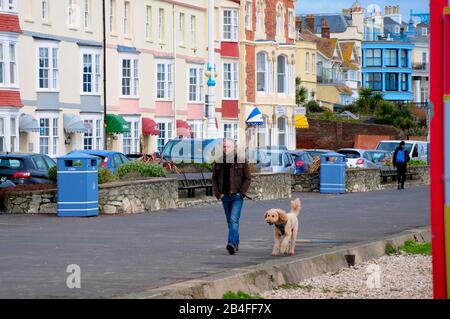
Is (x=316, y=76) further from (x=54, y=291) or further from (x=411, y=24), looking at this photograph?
(x=54, y=291)

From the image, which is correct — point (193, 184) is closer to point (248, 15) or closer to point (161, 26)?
point (161, 26)

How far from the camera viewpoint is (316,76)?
11869 centimetres

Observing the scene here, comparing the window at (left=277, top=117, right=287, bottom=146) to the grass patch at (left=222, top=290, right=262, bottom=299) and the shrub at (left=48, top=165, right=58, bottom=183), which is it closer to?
the shrub at (left=48, top=165, right=58, bottom=183)

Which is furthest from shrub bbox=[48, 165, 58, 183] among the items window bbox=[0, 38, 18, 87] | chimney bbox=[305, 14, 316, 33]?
chimney bbox=[305, 14, 316, 33]

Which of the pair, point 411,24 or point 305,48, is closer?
point 305,48

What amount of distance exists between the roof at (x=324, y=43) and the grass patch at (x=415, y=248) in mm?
102080

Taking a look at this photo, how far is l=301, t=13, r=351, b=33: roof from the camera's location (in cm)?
14425

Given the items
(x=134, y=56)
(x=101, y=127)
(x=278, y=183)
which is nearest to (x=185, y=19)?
(x=134, y=56)

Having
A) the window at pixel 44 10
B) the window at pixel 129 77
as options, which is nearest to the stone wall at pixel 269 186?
the window at pixel 44 10

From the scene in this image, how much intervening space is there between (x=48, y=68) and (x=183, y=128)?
13.9 meters

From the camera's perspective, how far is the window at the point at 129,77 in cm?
6562

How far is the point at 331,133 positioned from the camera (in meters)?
95.5

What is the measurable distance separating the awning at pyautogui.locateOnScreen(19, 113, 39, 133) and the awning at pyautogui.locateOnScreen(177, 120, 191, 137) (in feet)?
48.6
